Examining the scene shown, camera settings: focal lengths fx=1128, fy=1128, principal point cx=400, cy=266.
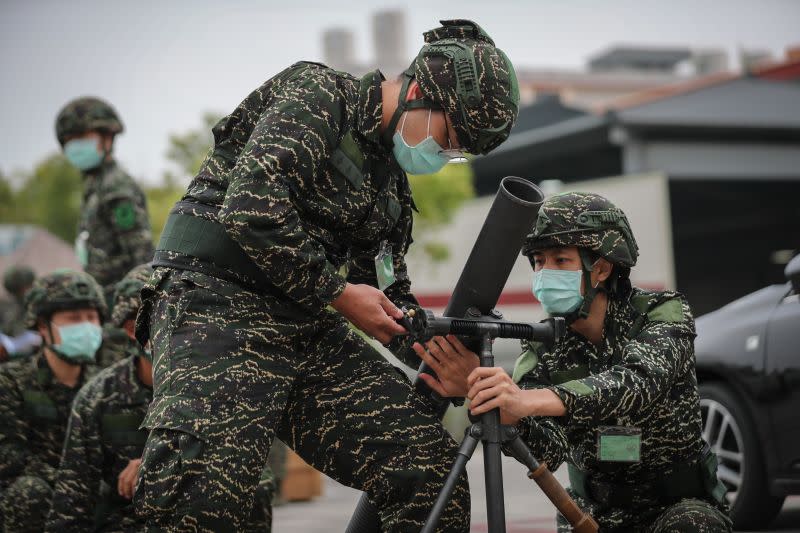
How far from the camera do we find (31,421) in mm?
6078

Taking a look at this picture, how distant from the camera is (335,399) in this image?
396cm

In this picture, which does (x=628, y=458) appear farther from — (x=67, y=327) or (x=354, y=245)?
(x=67, y=327)

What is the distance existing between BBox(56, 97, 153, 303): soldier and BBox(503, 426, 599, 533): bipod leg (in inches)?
152

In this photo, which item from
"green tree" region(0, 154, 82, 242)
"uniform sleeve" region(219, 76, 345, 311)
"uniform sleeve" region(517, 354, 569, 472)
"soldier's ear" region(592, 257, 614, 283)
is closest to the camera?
"uniform sleeve" region(219, 76, 345, 311)

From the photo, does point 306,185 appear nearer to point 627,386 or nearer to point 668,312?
point 627,386

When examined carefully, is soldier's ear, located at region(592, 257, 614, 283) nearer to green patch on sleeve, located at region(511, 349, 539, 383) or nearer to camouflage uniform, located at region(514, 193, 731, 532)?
camouflage uniform, located at region(514, 193, 731, 532)

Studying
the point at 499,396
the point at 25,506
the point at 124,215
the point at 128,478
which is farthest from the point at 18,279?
the point at 499,396

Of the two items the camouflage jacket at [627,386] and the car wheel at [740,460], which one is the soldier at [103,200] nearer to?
the camouflage jacket at [627,386]

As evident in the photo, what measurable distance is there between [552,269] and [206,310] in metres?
1.42

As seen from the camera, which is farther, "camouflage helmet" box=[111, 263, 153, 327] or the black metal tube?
"camouflage helmet" box=[111, 263, 153, 327]

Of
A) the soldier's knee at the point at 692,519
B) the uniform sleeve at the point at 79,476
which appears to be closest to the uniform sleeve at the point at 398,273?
the soldier's knee at the point at 692,519

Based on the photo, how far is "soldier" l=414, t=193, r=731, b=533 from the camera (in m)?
4.05

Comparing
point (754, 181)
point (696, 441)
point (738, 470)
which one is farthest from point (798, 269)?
point (754, 181)

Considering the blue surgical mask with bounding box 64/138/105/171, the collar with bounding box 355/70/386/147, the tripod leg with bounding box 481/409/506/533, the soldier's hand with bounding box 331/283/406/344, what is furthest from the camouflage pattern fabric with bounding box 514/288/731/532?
the blue surgical mask with bounding box 64/138/105/171
